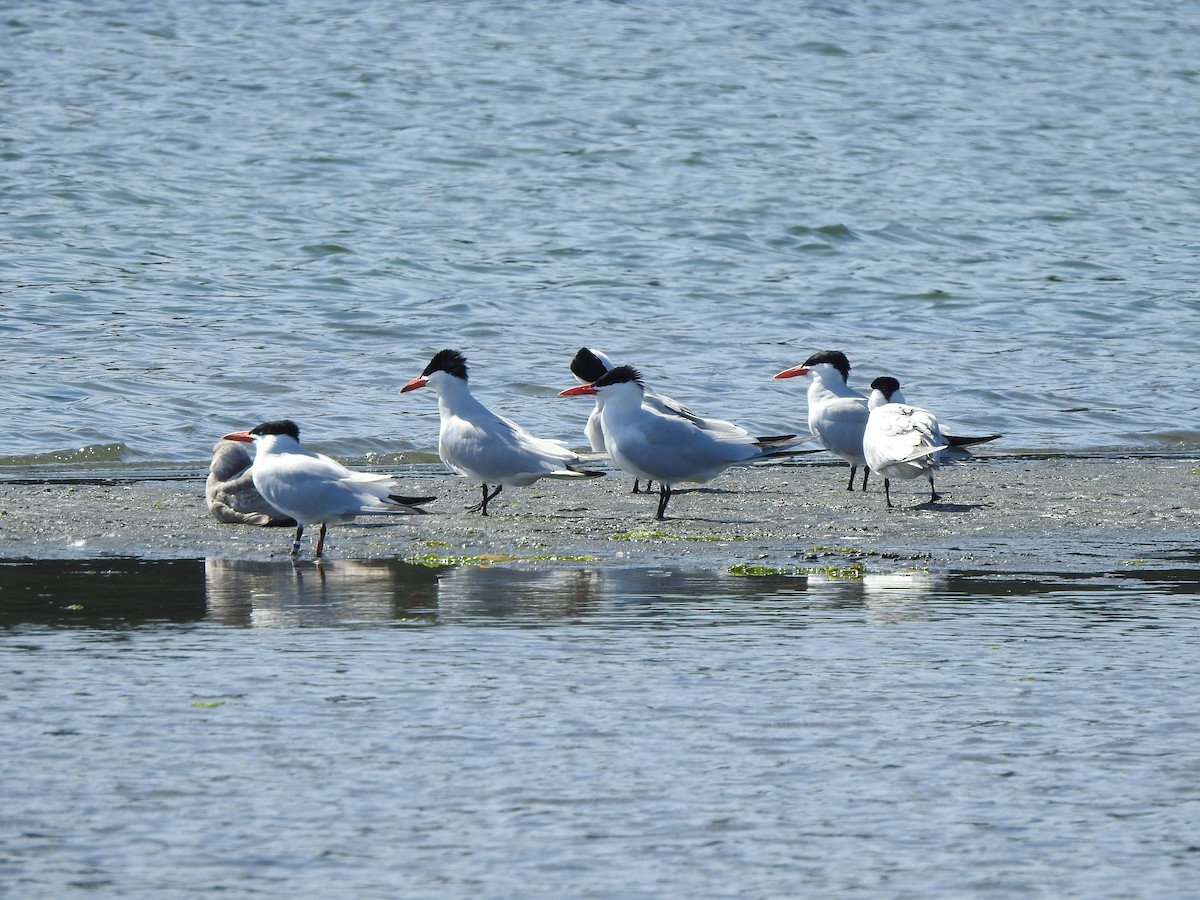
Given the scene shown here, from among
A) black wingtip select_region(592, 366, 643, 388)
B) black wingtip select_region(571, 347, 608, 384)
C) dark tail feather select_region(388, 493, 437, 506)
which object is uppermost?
black wingtip select_region(592, 366, 643, 388)

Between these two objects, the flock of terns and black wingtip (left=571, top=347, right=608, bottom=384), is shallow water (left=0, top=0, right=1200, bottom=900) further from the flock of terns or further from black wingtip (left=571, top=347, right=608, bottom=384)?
black wingtip (left=571, top=347, right=608, bottom=384)

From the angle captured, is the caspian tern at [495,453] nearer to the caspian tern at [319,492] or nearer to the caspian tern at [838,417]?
the caspian tern at [319,492]

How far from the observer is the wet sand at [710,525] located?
853cm

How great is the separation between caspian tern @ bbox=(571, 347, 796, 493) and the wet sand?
35 centimetres

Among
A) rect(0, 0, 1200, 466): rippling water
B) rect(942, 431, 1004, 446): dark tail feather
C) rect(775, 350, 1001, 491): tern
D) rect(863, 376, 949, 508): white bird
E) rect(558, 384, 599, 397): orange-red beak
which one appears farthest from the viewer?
rect(0, 0, 1200, 466): rippling water

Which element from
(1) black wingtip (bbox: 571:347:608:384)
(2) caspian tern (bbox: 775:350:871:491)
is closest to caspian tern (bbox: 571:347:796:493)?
(1) black wingtip (bbox: 571:347:608:384)

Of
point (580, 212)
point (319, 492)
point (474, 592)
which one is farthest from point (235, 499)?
point (580, 212)

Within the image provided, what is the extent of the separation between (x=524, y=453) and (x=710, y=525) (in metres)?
1.11

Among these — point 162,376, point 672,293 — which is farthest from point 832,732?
point 672,293

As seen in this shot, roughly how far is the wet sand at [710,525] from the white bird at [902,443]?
23cm

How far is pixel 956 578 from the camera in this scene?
7883 mm

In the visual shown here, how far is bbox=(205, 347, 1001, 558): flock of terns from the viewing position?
8.66 metres

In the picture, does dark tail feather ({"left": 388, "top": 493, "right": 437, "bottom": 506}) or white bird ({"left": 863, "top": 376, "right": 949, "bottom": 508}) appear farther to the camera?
white bird ({"left": 863, "top": 376, "right": 949, "bottom": 508})

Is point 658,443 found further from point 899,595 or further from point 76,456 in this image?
point 76,456
